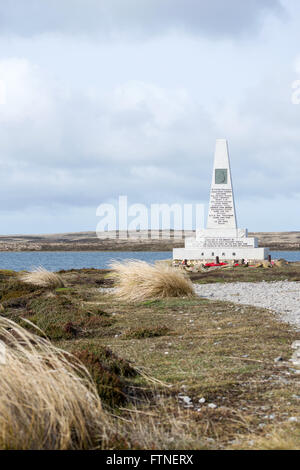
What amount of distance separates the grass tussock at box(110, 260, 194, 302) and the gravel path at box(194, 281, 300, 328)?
4.12 ft

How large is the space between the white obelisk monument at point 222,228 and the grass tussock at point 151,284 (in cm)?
1989

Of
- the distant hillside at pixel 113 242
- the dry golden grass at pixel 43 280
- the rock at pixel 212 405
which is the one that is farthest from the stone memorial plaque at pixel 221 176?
the distant hillside at pixel 113 242

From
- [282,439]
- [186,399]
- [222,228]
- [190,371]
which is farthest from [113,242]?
[282,439]

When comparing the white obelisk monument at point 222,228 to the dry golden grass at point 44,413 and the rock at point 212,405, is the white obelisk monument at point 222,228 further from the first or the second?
the dry golden grass at point 44,413

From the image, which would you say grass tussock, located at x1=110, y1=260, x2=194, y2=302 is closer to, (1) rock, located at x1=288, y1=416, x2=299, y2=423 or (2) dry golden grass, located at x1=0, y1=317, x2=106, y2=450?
(1) rock, located at x1=288, y1=416, x2=299, y2=423

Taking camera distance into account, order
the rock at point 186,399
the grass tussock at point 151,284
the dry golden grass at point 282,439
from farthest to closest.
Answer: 1. the grass tussock at point 151,284
2. the rock at point 186,399
3. the dry golden grass at point 282,439

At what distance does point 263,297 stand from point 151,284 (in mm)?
3647

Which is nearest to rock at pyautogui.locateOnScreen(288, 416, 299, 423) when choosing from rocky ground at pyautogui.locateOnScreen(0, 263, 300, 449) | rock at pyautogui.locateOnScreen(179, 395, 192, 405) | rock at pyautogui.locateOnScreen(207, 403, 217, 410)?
rocky ground at pyautogui.locateOnScreen(0, 263, 300, 449)

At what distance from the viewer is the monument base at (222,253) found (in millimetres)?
36500

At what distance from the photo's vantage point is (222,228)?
3672 cm

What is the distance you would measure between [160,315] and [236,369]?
580 cm

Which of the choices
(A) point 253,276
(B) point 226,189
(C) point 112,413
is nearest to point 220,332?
(C) point 112,413

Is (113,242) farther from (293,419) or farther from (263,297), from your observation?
(293,419)
